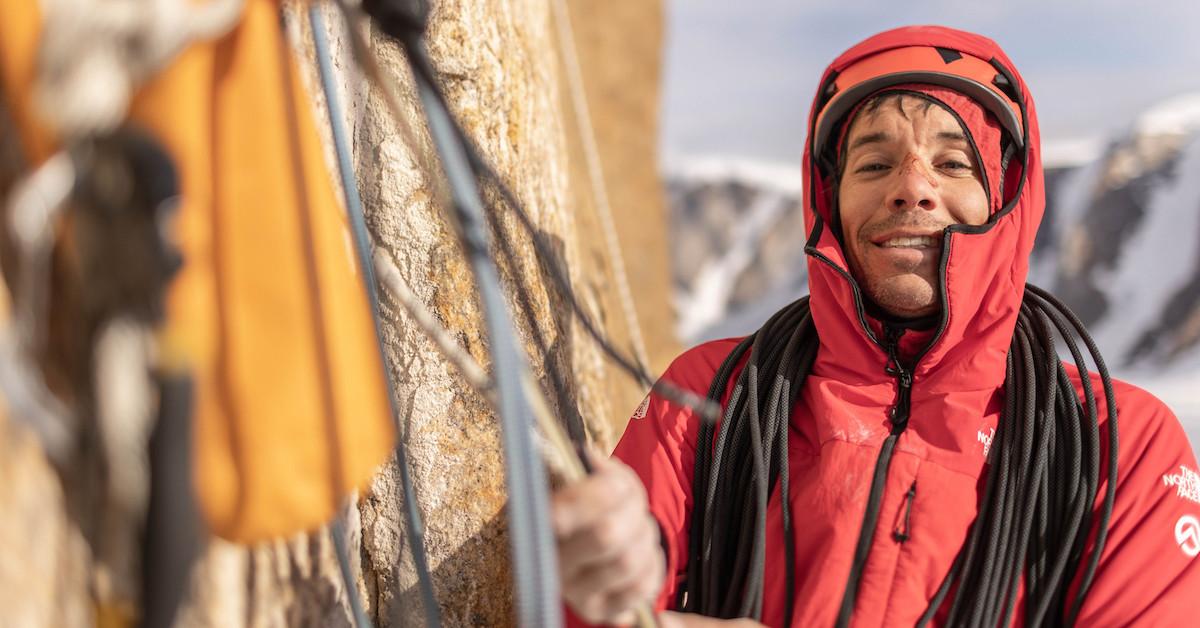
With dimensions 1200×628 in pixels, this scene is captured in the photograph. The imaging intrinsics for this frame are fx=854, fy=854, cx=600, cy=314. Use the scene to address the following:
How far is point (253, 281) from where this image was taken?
0.75m

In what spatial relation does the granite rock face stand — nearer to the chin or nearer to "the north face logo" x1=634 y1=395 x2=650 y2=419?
"the north face logo" x1=634 y1=395 x2=650 y2=419

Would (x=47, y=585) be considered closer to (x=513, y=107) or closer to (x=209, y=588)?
(x=209, y=588)

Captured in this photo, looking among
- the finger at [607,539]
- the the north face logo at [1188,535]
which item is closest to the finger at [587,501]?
the finger at [607,539]

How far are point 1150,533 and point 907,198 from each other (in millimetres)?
666

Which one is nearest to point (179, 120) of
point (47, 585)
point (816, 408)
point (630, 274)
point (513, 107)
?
point (47, 585)

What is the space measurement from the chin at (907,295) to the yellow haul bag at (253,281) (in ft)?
3.55

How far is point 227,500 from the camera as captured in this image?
0.74m

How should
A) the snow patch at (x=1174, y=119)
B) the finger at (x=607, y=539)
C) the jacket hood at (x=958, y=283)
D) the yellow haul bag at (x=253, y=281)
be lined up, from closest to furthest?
1. the yellow haul bag at (x=253, y=281)
2. the finger at (x=607, y=539)
3. the jacket hood at (x=958, y=283)
4. the snow patch at (x=1174, y=119)

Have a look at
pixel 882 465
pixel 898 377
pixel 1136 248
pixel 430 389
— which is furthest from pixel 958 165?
pixel 1136 248

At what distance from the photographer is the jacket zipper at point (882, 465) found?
54.8 inches

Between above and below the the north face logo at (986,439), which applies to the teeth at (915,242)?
above

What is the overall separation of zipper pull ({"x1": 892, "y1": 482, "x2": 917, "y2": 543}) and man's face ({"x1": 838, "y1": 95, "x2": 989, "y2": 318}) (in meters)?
0.35

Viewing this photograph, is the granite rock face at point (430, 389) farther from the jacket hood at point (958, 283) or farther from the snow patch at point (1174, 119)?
the snow patch at point (1174, 119)

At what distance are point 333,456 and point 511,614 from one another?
93cm
